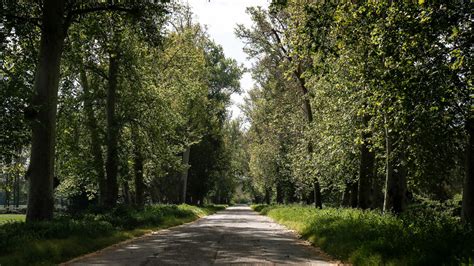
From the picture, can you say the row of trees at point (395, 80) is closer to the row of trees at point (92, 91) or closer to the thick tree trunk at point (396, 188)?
the thick tree trunk at point (396, 188)

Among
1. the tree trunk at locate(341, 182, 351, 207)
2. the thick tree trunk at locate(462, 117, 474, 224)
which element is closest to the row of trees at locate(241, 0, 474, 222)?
the thick tree trunk at locate(462, 117, 474, 224)

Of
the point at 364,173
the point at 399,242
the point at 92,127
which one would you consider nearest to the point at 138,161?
the point at 92,127

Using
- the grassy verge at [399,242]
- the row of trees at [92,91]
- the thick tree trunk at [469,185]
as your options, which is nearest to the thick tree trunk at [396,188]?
the grassy verge at [399,242]

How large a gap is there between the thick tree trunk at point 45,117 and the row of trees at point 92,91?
0.11 feet

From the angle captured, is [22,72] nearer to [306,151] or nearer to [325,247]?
[325,247]

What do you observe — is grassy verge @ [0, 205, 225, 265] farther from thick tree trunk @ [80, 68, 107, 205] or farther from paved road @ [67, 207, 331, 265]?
thick tree trunk @ [80, 68, 107, 205]

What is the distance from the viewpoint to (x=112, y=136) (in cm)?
2353

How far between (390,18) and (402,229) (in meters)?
4.97

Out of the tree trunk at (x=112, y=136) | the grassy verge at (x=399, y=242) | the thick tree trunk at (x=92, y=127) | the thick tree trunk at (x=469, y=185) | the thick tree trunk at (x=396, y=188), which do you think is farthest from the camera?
the thick tree trunk at (x=92, y=127)

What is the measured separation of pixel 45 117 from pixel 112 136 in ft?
28.2

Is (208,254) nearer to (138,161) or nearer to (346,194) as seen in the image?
(138,161)

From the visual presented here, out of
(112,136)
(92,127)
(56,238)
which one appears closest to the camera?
(56,238)

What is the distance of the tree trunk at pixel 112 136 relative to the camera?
23578 mm

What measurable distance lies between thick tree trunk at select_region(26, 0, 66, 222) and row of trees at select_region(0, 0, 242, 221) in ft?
0.11
